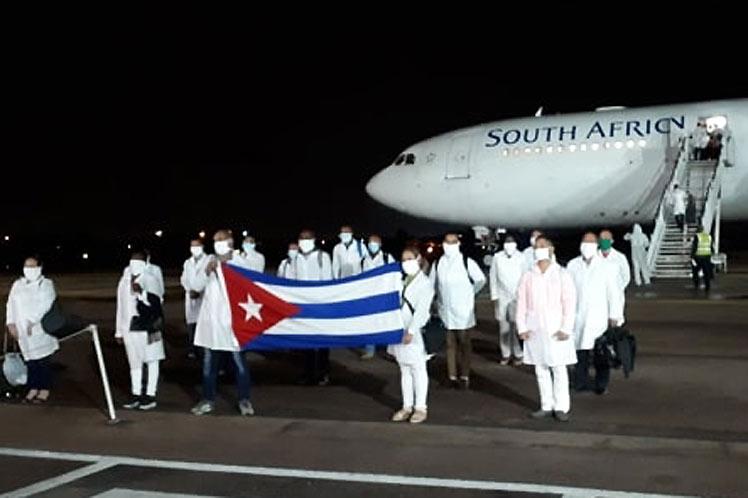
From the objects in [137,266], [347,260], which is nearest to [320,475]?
[137,266]

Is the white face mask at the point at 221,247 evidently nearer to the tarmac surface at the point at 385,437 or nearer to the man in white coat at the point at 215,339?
the man in white coat at the point at 215,339

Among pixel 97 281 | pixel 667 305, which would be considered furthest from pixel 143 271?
pixel 97 281

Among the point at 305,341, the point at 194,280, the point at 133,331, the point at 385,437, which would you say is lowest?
the point at 385,437

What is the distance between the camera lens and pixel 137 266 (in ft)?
33.4

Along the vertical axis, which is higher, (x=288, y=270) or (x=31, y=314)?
(x=288, y=270)

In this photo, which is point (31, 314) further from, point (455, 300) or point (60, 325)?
point (455, 300)

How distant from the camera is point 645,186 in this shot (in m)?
26.2

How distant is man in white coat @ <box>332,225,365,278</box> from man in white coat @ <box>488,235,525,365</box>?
219cm

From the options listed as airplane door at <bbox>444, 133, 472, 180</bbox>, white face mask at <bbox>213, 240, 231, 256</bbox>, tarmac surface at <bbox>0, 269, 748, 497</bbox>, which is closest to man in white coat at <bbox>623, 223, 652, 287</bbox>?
airplane door at <bbox>444, 133, 472, 180</bbox>

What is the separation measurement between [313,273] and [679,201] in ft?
49.1

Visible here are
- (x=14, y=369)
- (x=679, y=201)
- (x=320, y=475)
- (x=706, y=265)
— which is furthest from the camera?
(x=679, y=201)

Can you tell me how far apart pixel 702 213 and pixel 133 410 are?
19194 mm

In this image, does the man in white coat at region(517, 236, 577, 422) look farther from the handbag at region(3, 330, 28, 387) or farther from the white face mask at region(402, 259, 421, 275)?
the handbag at region(3, 330, 28, 387)

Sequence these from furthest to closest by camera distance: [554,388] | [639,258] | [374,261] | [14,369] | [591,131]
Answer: [591,131] → [639,258] → [374,261] → [14,369] → [554,388]
